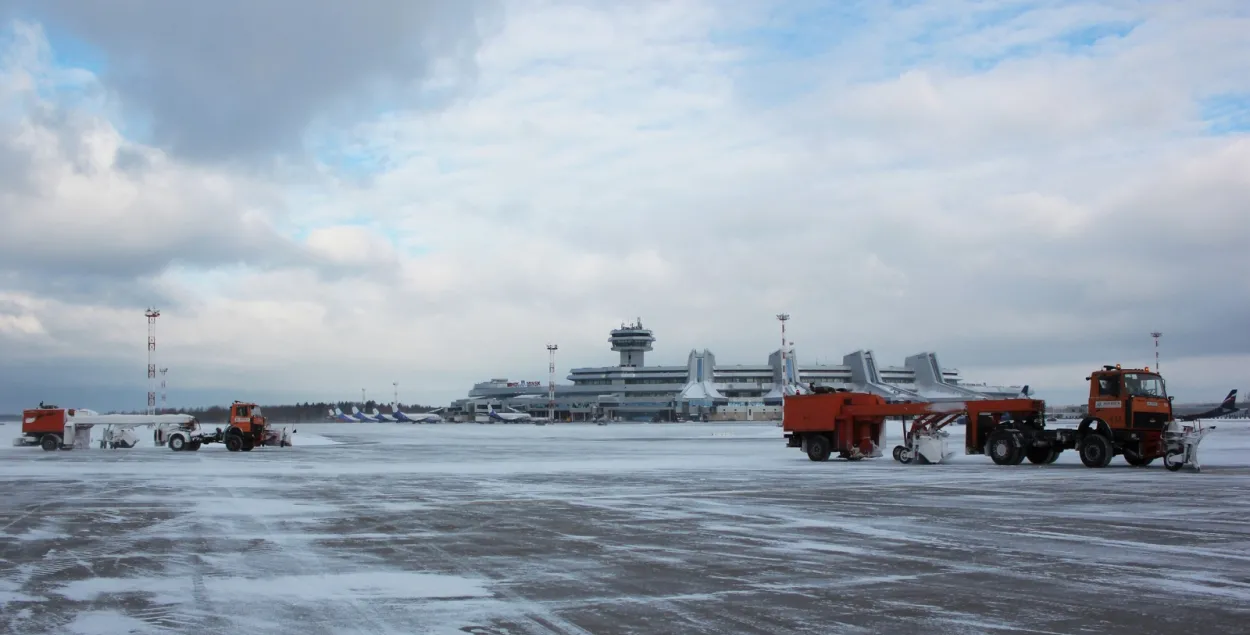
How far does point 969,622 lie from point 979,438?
26.1 metres

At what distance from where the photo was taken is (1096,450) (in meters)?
29.4

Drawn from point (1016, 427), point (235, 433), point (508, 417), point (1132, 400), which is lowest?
point (508, 417)

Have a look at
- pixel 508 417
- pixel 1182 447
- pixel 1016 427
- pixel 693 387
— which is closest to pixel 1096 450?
pixel 1182 447

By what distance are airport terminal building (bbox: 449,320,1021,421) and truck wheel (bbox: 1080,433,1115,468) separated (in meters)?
138

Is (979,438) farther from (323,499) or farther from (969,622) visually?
(969,622)

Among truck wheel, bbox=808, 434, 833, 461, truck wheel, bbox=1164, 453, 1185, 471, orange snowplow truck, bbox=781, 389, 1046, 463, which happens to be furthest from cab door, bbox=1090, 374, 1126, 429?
truck wheel, bbox=808, 434, 833, 461

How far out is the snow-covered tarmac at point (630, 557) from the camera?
27.6 ft

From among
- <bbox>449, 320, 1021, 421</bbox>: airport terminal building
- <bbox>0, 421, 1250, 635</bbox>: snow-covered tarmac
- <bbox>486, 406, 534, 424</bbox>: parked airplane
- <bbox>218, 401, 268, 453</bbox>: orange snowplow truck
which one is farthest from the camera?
<bbox>449, 320, 1021, 421</bbox>: airport terminal building

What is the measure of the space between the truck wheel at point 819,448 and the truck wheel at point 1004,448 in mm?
5991

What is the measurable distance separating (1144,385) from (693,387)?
147 m

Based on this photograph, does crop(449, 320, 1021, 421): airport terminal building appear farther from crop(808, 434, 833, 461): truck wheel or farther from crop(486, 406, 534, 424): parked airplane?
crop(808, 434, 833, 461): truck wheel

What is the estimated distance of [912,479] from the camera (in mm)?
25391

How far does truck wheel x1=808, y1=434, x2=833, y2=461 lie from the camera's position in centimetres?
3541

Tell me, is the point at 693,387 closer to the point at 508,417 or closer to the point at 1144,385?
the point at 508,417
